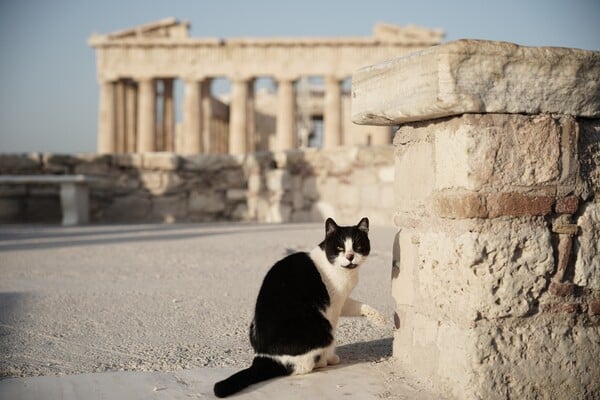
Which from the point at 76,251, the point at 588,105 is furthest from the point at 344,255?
the point at 76,251

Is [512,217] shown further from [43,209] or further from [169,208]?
[43,209]

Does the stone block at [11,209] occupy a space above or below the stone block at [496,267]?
below

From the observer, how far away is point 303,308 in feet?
11.0

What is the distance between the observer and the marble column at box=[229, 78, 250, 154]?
34.1m

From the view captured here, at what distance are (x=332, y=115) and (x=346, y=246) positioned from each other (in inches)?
1209

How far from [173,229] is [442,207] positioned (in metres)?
9.30

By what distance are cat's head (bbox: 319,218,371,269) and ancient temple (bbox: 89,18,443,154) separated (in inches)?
1185

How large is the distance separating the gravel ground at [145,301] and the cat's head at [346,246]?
2.10ft

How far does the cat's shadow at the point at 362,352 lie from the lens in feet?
12.1

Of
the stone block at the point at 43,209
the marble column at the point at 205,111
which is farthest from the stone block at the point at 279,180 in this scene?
the marble column at the point at 205,111

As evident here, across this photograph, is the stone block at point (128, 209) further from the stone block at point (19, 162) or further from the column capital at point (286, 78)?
the column capital at point (286, 78)

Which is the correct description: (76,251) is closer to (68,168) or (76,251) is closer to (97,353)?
(97,353)

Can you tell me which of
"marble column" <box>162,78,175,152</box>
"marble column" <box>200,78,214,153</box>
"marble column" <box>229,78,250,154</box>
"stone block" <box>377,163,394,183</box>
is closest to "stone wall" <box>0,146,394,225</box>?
"stone block" <box>377,163,394,183</box>

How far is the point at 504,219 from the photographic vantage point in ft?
9.80
